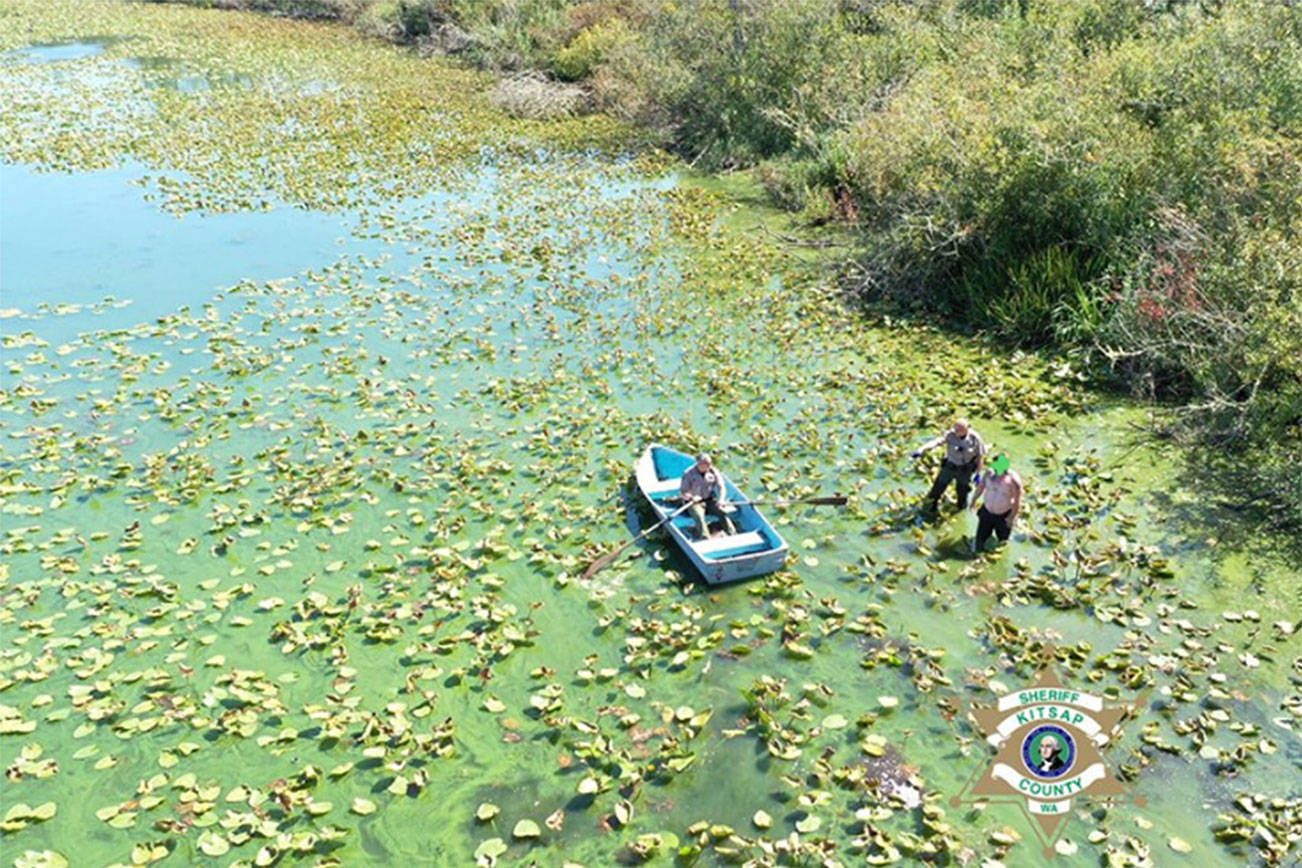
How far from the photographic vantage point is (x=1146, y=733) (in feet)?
31.0

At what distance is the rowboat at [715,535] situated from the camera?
11.6 m

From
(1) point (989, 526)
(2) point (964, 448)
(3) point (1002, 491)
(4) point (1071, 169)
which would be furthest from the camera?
(4) point (1071, 169)

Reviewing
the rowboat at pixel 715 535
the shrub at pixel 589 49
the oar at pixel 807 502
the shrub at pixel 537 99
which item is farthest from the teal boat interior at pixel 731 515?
the shrub at pixel 589 49

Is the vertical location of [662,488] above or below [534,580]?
above

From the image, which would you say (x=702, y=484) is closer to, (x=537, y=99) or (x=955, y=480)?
(x=955, y=480)

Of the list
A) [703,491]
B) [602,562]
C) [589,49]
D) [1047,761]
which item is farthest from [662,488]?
[589,49]

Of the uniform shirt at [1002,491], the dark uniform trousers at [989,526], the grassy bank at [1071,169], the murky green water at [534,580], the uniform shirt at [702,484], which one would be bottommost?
the murky green water at [534,580]

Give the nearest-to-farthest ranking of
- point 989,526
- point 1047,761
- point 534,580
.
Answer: point 1047,761
point 534,580
point 989,526

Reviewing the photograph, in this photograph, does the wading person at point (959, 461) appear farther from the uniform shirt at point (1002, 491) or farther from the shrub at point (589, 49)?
the shrub at point (589, 49)

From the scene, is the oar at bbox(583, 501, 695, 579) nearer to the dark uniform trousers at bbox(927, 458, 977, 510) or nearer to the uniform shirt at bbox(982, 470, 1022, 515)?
the dark uniform trousers at bbox(927, 458, 977, 510)

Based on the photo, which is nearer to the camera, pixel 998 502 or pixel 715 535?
pixel 998 502

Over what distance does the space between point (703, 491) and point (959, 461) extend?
3.47 metres

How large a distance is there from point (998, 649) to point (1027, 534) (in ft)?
7.82

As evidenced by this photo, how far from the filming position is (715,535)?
12758 mm
